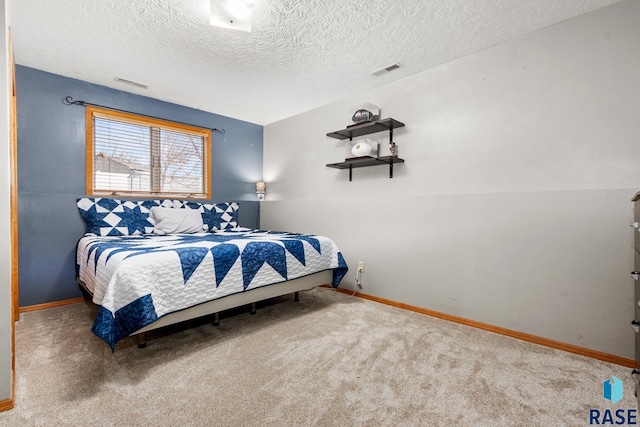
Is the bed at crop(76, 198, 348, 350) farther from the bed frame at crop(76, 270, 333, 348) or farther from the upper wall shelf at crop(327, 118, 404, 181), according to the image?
the upper wall shelf at crop(327, 118, 404, 181)

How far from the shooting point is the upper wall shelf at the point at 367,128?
2.92m

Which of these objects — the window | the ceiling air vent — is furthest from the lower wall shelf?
the ceiling air vent

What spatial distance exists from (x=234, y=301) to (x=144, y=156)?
241 centimetres

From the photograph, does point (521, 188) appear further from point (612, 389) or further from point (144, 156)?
point (144, 156)

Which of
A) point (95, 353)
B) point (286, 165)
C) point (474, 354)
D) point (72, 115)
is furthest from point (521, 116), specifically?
point (72, 115)

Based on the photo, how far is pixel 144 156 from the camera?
3598 millimetres

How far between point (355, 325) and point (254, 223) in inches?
103

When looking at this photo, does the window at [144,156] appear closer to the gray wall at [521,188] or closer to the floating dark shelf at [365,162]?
the floating dark shelf at [365,162]

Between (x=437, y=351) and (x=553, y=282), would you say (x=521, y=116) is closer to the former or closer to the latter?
(x=553, y=282)

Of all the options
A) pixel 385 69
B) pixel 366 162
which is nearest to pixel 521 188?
pixel 366 162

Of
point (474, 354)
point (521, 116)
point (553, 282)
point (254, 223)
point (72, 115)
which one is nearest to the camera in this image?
point (474, 354)

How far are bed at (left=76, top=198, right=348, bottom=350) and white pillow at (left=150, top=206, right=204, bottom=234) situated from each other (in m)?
0.01

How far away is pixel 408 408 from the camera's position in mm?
1407

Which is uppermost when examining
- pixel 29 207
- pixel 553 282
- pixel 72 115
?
pixel 72 115
